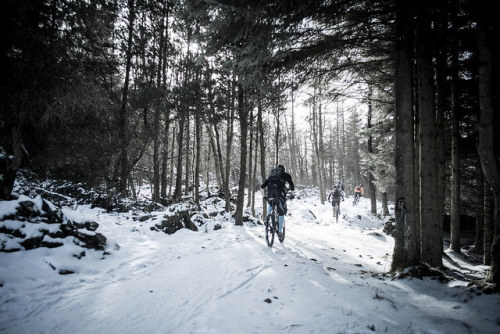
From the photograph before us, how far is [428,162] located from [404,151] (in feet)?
2.05

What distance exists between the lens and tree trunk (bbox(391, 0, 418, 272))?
4480mm

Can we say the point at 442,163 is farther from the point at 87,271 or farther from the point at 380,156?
the point at 87,271

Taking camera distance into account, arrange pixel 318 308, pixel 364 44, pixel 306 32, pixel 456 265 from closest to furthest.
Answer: pixel 318 308 → pixel 306 32 → pixel 364 44 → pixel 456 265

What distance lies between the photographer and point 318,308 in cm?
296

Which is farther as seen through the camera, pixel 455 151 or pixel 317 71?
pixel 455 151

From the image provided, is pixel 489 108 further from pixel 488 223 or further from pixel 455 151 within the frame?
pixel 488 223

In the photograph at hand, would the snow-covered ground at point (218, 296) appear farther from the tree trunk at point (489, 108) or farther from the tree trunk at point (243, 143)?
the tree trunk at point (243, 143)

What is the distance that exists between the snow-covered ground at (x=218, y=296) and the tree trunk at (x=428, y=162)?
1160mm

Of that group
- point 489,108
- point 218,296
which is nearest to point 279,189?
point 218,296

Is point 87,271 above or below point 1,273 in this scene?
below

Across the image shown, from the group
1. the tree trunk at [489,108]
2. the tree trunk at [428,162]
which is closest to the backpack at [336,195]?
the tree trunk at [428,162]

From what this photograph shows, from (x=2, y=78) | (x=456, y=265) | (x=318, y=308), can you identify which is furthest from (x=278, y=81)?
(x=456, y=265)

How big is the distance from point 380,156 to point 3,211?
15006 millimetres

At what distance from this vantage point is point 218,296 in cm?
333
